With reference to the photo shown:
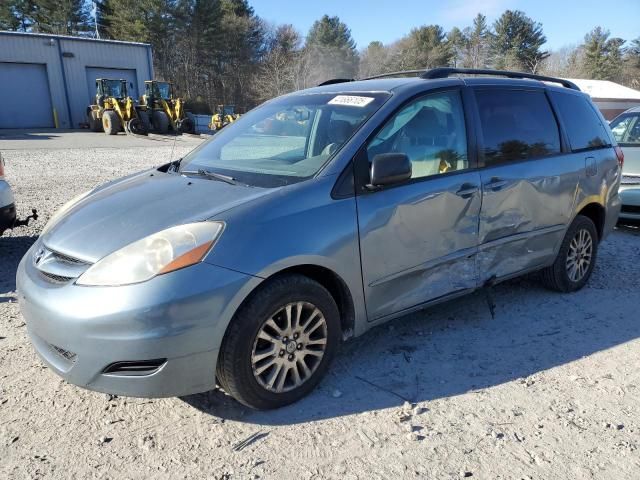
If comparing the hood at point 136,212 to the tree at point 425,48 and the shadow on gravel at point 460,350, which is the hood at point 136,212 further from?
the tree at point 425,48

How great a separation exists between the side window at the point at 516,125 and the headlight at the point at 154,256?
85.6 inches

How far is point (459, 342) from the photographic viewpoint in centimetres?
361

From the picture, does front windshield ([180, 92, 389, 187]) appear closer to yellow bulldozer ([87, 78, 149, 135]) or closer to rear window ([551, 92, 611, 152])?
rear window ([551, 92, 611, 152])

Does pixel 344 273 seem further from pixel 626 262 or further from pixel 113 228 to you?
pixel 626 262

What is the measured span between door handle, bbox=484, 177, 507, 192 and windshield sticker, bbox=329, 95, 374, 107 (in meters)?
1.03

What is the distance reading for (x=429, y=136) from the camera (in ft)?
11.2

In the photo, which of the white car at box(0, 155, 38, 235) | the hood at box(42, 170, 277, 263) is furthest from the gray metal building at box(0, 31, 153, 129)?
the hood at box(42, 170, 277, 263)

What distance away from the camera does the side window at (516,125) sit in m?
3.71

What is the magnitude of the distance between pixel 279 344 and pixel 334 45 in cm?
7128

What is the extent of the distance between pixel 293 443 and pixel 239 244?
1.01 metres

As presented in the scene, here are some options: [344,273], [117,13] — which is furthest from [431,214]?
[117,13]

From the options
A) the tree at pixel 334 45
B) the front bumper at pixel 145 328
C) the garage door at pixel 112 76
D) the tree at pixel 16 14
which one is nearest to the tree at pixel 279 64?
the tree at pixel 334 45

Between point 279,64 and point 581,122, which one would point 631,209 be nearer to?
point 581,122

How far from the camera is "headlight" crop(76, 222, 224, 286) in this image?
2.37 metres
